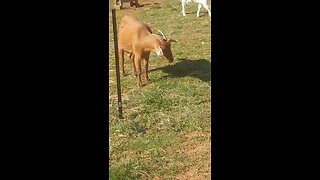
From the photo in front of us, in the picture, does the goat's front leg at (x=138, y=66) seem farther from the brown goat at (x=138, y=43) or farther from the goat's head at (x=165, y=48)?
the goat's head at (x=165, y=48)

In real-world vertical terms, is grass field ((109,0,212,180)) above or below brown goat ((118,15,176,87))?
below

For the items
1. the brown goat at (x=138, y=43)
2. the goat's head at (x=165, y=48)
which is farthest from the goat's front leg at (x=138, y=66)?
the goat's head at (x=165, y=48)

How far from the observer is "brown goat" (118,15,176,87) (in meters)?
2.68

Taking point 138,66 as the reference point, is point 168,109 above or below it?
below

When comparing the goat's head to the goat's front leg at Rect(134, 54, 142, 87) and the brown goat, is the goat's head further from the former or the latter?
the goat's front leg at Rect(134, 54, 142, 87)

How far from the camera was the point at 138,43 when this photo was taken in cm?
279

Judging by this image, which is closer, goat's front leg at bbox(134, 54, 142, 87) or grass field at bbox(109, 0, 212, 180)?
grass field at bbox(109, 0, 212, 180)

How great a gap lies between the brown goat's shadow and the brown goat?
6 centimetres

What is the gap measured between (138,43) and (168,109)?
459mm

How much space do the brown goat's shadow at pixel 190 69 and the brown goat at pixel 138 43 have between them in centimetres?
6

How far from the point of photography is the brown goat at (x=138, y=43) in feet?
8.79

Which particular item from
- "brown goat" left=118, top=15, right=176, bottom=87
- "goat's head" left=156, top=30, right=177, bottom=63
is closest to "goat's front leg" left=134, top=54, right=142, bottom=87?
"brown goat" left=118, top=15, right=176, bottom=87

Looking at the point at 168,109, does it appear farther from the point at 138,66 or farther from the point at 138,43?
the point at 138,43

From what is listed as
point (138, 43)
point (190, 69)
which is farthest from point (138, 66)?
point (190, 69)
